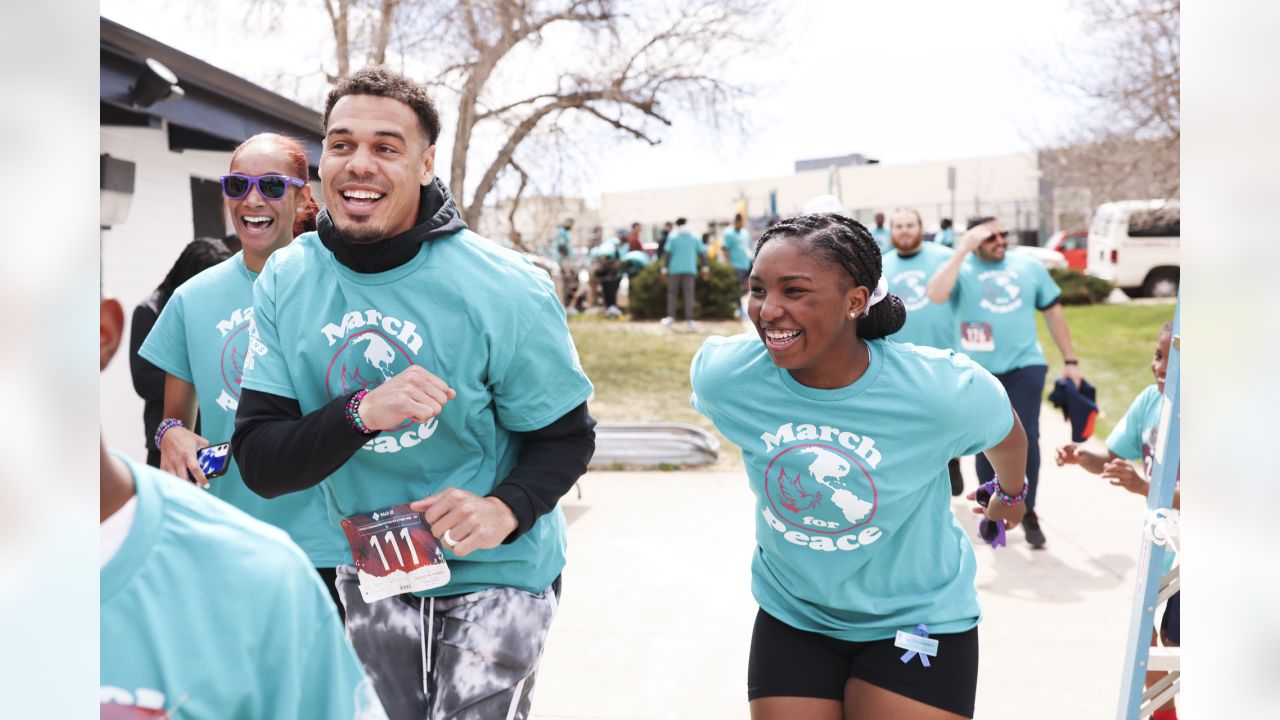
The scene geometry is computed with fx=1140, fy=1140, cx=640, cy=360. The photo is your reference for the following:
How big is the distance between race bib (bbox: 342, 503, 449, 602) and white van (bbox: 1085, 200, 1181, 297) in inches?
1027

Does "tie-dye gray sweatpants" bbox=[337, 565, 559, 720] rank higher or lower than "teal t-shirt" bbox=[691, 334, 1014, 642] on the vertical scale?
lower

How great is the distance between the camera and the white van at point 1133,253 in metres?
26.1

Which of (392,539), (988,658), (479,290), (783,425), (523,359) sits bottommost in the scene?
(988,658)

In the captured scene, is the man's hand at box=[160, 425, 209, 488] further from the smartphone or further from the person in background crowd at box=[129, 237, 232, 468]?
the person in background crowd at box=[129, 237, 232, 468]

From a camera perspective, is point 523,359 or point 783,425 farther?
point 783,425

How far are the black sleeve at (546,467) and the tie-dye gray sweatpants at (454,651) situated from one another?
0.64 feet

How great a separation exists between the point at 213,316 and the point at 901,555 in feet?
6.68

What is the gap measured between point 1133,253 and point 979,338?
21828 mm

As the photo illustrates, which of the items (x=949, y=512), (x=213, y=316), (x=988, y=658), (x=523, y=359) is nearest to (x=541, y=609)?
(x=523, y=359)

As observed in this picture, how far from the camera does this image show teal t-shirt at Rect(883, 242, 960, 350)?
7156 millimetres

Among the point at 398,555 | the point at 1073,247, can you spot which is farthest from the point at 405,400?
the point at 1073,247

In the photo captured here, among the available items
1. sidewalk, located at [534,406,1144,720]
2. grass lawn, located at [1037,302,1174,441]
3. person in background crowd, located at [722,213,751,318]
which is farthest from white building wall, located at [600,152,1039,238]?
sidewalk, located at [534,406,1144,720]
